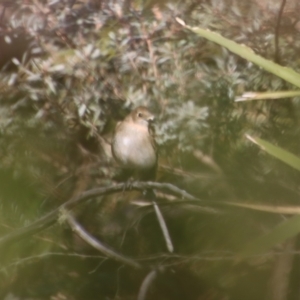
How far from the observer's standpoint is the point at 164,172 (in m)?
1.58

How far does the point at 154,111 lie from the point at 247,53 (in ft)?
1.74

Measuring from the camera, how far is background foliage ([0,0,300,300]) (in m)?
1.24

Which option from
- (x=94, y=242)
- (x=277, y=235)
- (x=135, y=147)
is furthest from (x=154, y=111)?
(x=277, y=235)

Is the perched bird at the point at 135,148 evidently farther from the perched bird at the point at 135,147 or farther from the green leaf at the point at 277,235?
the green leaf at the point at 277,235

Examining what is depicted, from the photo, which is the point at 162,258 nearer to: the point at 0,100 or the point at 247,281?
the point at 247,281

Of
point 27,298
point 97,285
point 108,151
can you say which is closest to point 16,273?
point 27,298

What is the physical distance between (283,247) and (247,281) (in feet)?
0.57

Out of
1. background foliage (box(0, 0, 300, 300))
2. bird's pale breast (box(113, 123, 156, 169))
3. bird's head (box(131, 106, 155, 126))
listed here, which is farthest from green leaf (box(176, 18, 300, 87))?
bird's pale breast (box(113, 123, 156, 169))

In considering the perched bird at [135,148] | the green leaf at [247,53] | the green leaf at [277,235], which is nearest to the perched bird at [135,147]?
the perched bird at [135,148]

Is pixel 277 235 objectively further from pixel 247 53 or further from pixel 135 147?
pixel 135 147

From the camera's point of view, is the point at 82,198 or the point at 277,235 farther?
the point at 82,198

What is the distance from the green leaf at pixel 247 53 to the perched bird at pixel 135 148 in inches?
23.3

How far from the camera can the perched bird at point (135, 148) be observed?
5.49 ft

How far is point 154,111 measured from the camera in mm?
1532
